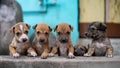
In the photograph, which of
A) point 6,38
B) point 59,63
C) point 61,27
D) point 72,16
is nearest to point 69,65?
point 59,63

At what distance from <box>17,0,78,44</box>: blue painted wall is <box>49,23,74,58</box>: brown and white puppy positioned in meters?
1.44

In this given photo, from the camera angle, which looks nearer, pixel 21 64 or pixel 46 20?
pixel 21 64

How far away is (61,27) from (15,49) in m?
0.59

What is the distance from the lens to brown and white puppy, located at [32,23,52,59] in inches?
192

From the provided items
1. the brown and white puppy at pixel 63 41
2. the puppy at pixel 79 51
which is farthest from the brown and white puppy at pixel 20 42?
the puppy at pixel 79 51

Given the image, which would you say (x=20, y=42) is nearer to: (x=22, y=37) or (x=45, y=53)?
(x=22, y=37)

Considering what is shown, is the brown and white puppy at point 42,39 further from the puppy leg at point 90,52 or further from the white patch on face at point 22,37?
the puppy leg at point 90,52

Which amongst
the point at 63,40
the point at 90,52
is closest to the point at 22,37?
the point at 63,40

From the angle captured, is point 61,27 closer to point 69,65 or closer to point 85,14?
point 69,65

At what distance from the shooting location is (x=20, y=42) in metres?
4.99

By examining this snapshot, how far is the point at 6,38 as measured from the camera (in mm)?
5703

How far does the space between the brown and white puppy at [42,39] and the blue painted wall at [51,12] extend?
1.44 m

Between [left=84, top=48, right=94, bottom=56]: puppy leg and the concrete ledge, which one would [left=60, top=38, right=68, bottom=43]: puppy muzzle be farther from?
[left=84, top=48, right=94, bottom=56]: puppy leg

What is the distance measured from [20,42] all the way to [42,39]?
0.94 feet
